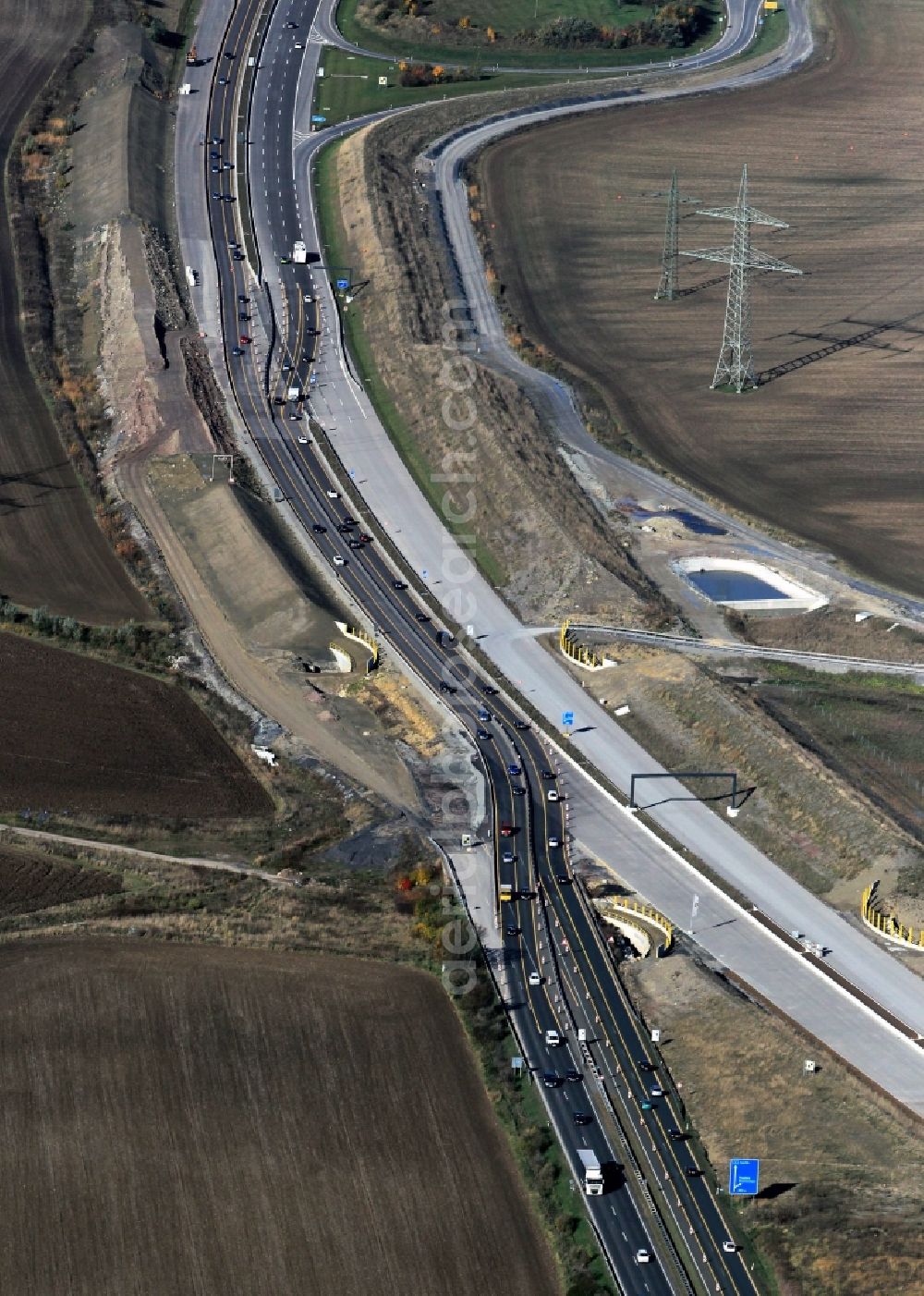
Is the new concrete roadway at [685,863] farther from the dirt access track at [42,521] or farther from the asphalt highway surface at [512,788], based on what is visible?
the dirt access track at [42,521]

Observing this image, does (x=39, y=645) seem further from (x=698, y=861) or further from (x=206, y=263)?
(x=206, y=263)

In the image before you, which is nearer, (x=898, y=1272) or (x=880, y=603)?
(x=898, y=1272)

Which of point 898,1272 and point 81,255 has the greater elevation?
Answer: point 81,255

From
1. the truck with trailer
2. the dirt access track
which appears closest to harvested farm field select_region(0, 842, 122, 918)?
the dirt access track

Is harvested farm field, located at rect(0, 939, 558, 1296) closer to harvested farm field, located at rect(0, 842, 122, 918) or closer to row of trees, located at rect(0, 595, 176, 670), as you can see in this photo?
harvested farm field, located at rect(0, 842, 122, 918)

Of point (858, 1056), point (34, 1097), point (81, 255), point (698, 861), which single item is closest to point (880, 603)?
point (698, 861)

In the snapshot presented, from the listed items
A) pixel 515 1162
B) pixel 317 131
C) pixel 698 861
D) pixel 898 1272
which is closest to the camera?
pixel 898 1272

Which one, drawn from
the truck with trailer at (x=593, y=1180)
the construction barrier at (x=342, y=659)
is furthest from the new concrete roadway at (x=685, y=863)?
the truck with trailer at (x=593, y=1180)
